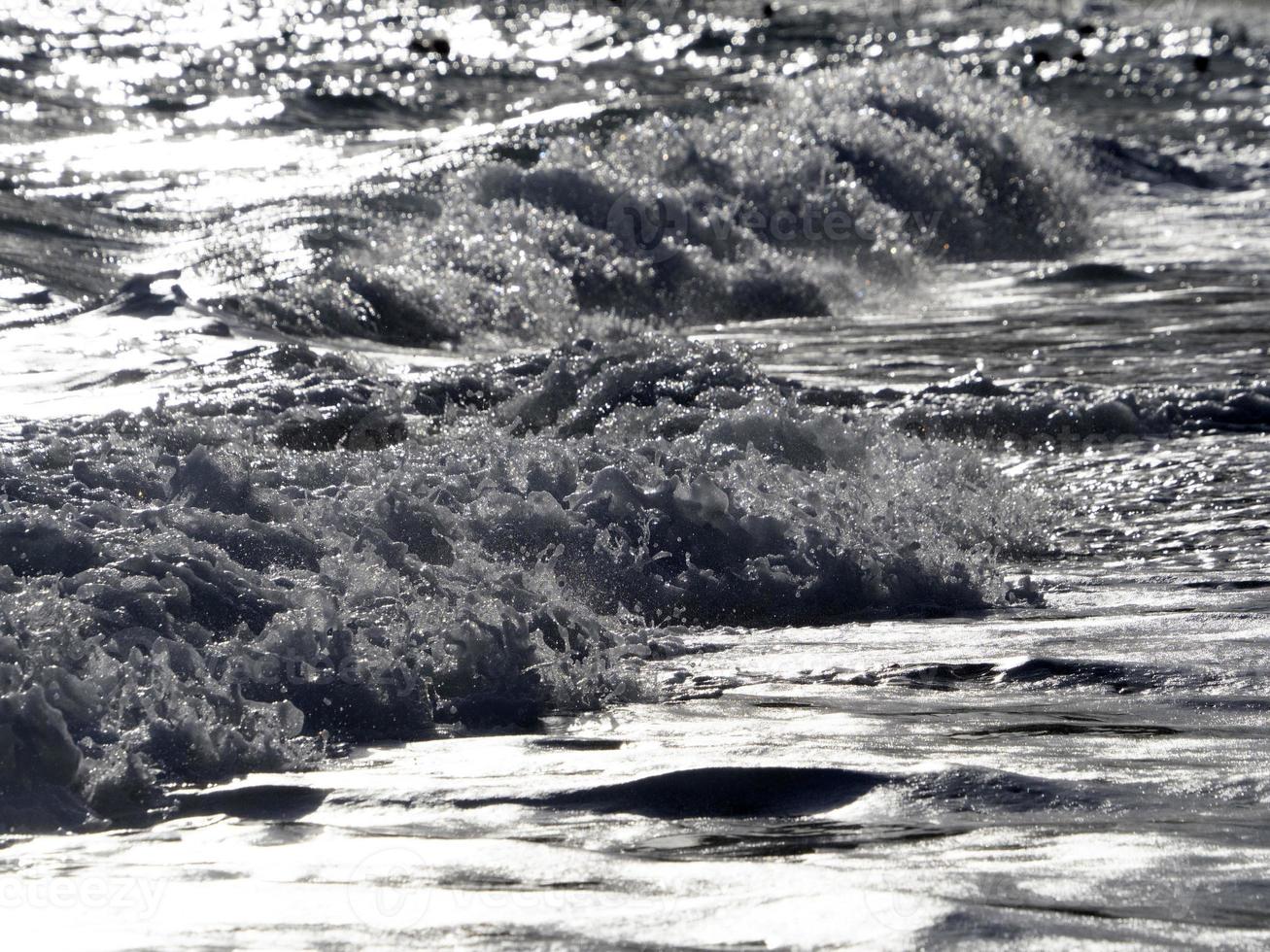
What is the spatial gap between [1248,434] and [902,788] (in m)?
4.24

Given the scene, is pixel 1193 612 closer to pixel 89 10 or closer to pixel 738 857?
pixel 738 857

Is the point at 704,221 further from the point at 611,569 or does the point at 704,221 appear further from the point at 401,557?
the point at 401,557

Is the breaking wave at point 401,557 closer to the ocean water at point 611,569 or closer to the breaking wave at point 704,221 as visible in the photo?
the ocean water at point 611,569

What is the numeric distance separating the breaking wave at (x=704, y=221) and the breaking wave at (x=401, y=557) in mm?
2577

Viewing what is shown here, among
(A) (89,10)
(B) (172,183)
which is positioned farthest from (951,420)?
(A) (89,10)

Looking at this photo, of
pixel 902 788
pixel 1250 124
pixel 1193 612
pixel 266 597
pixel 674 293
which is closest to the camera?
pixel 902 788

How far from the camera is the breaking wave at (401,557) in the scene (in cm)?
339

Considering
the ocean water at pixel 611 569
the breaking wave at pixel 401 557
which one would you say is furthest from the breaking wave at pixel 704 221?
the breaking wave at pixel 401 557

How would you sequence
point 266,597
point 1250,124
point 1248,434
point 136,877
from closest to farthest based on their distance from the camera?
point 136,877, point 266,597, point 1248,434, point 1250,124

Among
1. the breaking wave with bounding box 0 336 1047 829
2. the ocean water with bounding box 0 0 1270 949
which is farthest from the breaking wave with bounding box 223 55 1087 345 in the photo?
the breaking wave with bounding box 0 336 1047 829

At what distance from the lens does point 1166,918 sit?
8.15ft

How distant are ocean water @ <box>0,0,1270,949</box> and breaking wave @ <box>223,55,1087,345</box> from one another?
0.05 meters

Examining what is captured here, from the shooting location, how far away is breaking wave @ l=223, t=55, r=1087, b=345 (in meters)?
9.31

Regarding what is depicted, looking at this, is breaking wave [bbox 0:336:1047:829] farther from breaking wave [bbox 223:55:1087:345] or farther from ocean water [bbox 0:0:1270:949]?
breaking wave [bbox 223:55:1087:345]
